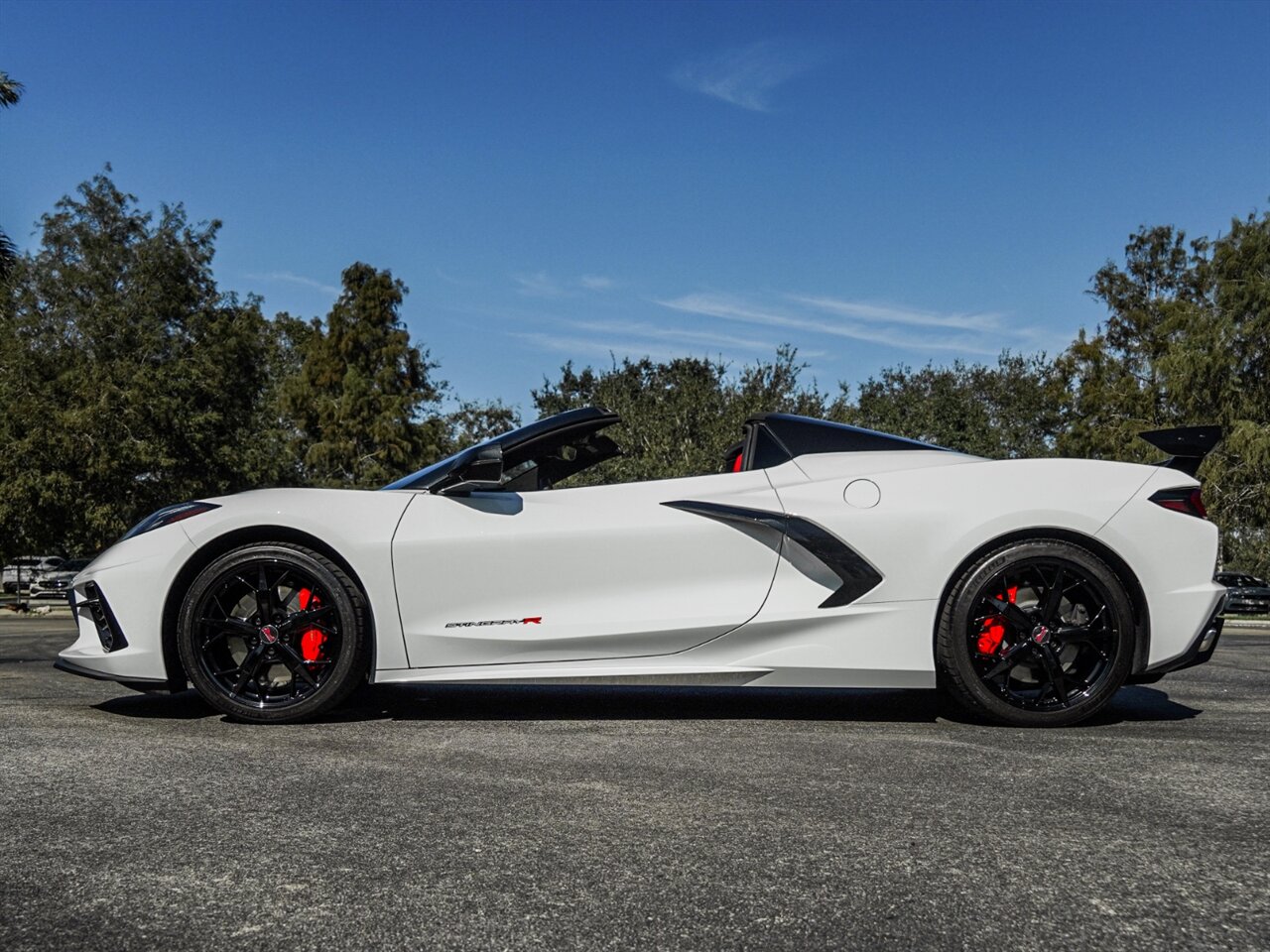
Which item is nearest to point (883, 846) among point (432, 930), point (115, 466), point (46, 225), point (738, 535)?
point (432, 930)

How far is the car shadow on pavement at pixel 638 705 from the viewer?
4484 mm

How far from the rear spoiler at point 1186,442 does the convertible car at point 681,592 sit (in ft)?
0.08

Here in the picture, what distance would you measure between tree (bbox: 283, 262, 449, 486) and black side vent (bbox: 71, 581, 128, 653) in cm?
3401

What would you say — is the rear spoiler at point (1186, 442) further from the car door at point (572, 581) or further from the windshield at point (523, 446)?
the windshield at point (523, 446)

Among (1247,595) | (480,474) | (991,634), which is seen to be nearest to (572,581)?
(480,474)

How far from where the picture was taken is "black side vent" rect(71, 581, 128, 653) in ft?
14.2

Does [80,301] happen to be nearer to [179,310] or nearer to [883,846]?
[179,310]

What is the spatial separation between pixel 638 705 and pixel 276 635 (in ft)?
5.22

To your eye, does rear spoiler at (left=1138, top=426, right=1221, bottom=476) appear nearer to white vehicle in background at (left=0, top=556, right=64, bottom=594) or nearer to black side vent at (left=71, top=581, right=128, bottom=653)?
black side vent at (left=71, top=581, right=128, bottom=653)

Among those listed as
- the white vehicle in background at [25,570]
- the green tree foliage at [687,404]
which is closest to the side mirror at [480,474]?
the green tree foliage at [687,404]

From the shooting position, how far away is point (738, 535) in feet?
14.3

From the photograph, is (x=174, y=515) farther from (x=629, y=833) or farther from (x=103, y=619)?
(x=629, y=833)

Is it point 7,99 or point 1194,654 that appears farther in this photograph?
point 7,99

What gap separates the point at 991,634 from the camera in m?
4.30
